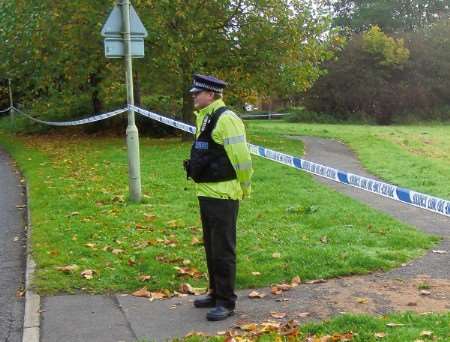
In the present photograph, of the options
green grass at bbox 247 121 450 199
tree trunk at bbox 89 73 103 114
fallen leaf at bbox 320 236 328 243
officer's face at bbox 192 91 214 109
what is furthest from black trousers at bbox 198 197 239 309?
tree trunk at bbox 89 73 103 114

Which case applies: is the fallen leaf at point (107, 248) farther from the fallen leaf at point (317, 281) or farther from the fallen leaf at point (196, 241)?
the fallen leaf at point (317, 281)

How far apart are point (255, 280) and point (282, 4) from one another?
13945 mm

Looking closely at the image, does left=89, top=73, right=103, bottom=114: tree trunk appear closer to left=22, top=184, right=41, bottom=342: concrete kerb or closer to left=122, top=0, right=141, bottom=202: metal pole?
left=122, top=0, right=141, bottom=202: metal pole

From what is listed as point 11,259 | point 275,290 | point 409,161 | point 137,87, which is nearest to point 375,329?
point 275,290

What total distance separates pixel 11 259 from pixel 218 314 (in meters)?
3.20

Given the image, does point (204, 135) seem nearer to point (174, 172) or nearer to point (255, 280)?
point (255, 280)

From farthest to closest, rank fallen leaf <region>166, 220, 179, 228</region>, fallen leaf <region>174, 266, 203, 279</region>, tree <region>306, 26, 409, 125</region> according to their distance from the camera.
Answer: tree <region>306, 26, 409, 125</region> < fallen leaf <region>166, 220, 179, 228</region> < fallen leaf <region>174, 266, 203, 279</region>

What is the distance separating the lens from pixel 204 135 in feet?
17.2

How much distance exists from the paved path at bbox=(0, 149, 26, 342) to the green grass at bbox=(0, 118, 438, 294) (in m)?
0.25

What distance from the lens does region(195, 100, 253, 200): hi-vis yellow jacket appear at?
514 centimetres

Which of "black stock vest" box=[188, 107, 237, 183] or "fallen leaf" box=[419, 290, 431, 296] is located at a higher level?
"black stock vest" box=[188, 107, 237, 183]

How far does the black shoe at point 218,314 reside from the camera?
523 centimetres

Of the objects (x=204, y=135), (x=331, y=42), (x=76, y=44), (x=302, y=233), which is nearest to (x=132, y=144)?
(x=302, y=233)

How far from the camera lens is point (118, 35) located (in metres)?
9.42
